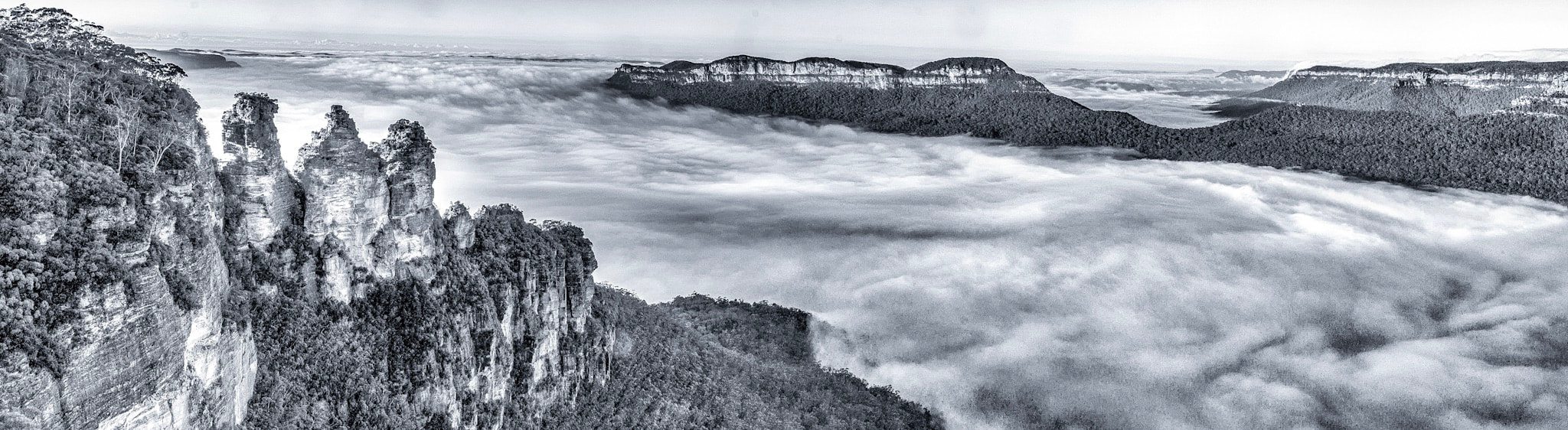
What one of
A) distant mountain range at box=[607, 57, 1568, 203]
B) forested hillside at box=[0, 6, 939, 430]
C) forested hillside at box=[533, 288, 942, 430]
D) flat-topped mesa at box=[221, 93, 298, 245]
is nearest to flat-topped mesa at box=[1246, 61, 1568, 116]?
distant mountain range at box=[607, 57, 1568, 203]

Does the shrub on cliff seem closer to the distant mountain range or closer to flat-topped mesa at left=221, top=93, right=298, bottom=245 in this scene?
flat-topped mesa at left=221, top=93, right=298, bottom=245

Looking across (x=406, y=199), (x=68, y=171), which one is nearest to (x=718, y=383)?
(x=406, y=199)

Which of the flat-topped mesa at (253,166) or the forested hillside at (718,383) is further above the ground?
the flat-topped mesa at (253,166)

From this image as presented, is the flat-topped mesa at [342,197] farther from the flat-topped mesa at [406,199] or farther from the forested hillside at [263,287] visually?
the flat-topped mesa at [406,199]

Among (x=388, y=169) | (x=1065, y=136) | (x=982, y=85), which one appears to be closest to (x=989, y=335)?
(x=388, y=169)

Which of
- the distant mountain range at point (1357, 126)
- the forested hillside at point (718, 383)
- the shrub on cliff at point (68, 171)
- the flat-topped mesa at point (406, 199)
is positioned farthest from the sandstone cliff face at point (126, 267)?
the distant mountain range at point (1357, 126)
